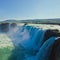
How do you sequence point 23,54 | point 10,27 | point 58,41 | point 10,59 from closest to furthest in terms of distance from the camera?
point 58,41
point 10,59
point 23,54
point 10,27

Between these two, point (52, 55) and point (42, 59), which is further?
point (42, 59)

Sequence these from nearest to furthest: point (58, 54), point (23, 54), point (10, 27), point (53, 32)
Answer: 1. point (58, 54)
2. point (23, 54)
3. point (53, 32)
4. point (10, 27)

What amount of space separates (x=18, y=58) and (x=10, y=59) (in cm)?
68

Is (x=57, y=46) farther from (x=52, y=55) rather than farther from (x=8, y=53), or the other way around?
(x=8, y=53)

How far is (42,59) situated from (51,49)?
0.92m

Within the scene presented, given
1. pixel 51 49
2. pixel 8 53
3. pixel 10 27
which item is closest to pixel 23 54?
pixel 8 53

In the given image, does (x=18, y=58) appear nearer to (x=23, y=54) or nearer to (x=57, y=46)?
(x=23, y=54)

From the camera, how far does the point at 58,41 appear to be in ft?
32.6

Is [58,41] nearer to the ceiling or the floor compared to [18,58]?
nearer to the ceiling

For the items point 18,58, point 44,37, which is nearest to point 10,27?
point 44,37

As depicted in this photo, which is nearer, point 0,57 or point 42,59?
point 42,59

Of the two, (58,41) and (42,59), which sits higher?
(58,41)

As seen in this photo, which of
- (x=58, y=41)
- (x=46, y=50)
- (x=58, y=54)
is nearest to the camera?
(x=58, y=54)

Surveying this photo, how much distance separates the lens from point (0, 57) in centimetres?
1220
